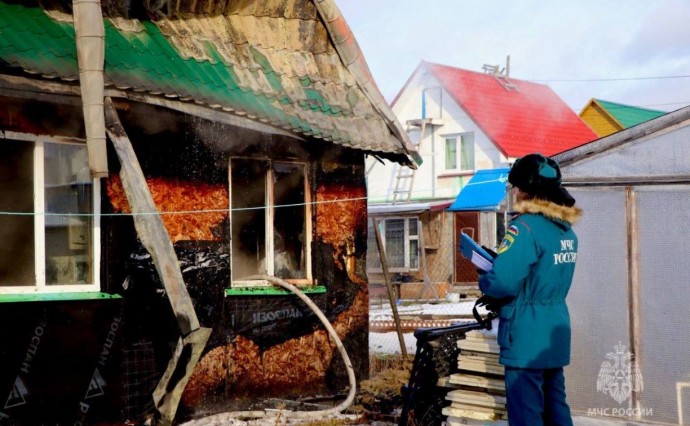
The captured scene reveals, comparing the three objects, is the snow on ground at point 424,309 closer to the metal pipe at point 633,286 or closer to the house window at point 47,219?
the metal pipe at point 633,286

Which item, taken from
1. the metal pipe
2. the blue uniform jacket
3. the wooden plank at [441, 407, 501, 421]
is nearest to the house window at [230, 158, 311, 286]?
the wooden plank at [441, 407, 501, 421]

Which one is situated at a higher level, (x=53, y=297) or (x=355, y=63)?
(x=355, y=63)

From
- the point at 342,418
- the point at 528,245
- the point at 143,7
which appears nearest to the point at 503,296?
the point at 528,245

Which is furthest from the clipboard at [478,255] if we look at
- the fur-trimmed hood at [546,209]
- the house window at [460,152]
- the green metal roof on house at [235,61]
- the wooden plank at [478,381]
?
the house window at [460,152]

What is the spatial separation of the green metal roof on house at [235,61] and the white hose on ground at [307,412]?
1.66m

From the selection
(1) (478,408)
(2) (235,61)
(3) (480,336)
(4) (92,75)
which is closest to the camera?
(4) (92,75)

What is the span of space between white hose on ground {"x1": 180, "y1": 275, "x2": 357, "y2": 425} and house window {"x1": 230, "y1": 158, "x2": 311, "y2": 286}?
1.51ft

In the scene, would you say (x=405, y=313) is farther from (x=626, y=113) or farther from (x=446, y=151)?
(x=626, y=113)

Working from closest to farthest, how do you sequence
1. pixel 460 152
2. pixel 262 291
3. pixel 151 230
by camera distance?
pixel 151 230 → pixel 262 291 → pixel 460 152

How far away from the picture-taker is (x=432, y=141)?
27719 millimetres

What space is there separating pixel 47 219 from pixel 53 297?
747mm

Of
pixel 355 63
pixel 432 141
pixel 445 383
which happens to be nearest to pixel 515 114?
pixel 432 141

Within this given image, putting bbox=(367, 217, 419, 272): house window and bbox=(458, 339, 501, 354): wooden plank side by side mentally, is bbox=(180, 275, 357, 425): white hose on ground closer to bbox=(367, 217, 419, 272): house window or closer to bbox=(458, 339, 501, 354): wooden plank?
bbox=(458, 339, 501, 354): wooden plank

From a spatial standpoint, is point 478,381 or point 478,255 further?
point 478,381
